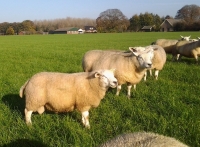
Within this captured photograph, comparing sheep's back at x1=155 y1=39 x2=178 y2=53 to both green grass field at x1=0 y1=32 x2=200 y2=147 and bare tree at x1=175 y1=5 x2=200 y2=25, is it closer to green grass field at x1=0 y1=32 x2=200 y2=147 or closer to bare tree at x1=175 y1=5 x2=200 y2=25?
green grass field at x1=0 y1=32 x2=200 y2=147

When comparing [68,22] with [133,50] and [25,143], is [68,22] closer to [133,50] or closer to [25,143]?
[133,50]

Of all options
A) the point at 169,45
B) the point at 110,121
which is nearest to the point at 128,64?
the point at 110,121

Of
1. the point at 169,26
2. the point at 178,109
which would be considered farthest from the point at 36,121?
the point at 169,26

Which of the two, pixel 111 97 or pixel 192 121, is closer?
pixel 192 121

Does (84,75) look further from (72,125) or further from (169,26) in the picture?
(169,26)

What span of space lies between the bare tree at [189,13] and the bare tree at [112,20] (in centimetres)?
2110

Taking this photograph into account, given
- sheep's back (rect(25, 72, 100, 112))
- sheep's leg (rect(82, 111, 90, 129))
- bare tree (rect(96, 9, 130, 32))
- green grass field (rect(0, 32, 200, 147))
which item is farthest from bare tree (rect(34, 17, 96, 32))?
sheep's leg (rect(82, 111, 90, 129))

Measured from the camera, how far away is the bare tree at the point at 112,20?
110m

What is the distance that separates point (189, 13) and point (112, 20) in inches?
1314

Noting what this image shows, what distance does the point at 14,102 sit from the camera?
20.9ft

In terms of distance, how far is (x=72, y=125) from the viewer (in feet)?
15.5

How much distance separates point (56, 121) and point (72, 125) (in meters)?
0.40

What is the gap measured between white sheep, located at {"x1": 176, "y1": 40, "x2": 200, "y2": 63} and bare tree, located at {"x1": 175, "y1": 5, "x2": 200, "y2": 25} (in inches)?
3464

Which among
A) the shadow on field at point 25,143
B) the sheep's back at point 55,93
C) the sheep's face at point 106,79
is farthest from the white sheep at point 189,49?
the shadow on field at point 25,143
